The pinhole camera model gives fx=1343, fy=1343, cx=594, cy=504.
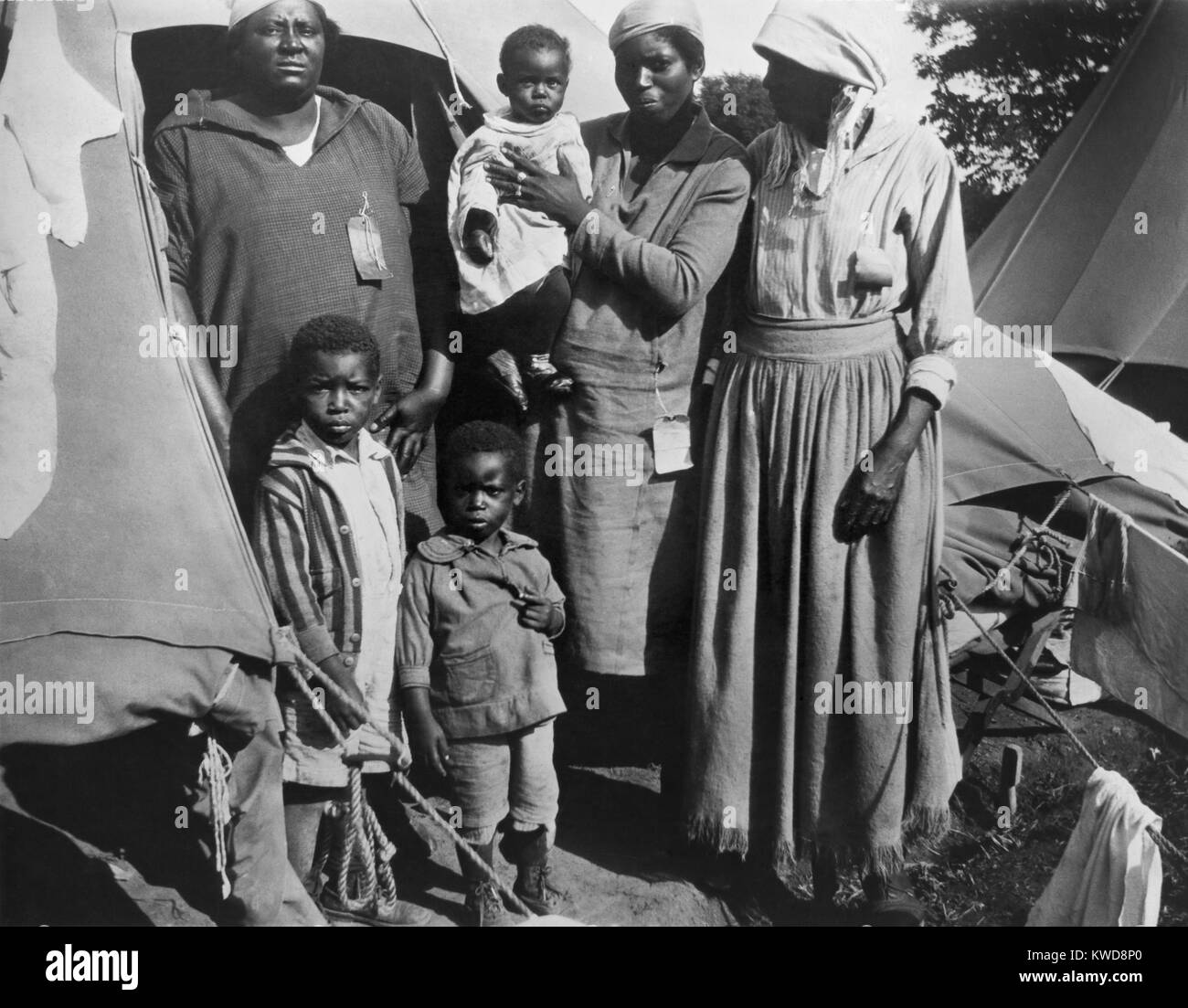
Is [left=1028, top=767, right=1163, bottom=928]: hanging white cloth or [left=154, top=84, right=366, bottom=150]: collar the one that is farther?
[left=154, top=84, right=366, bottom=150]: collar

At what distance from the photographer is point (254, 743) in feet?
9.62

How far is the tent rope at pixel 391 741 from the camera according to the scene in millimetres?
2936

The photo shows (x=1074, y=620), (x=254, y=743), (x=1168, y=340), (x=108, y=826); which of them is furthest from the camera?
(x=1168, y=340)

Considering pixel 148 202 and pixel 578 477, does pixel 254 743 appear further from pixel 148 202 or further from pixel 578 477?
pixel 148 202

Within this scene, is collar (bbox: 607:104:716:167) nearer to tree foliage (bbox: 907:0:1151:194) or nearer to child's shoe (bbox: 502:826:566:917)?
tree foliage (bbox: 907:0:1151:194)

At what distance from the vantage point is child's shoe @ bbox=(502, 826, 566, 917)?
312 cm

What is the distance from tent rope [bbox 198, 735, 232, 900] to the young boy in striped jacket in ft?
0.51

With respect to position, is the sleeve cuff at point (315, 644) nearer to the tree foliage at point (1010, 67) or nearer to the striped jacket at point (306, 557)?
the striped jacket at point (306, 557)

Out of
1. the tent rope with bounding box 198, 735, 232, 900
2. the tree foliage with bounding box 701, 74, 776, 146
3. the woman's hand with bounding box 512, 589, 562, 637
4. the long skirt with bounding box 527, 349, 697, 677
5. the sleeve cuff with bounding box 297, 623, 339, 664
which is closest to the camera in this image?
the tent rope with bounding box 198, 735, 232, 900

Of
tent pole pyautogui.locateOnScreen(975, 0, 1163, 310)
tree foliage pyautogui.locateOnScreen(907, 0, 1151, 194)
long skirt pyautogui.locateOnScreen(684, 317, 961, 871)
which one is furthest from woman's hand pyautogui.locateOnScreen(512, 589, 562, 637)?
tent pole pyautogui.locateOnScreen(975, 0, 1163, 310)

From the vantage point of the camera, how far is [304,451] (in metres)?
2.95
